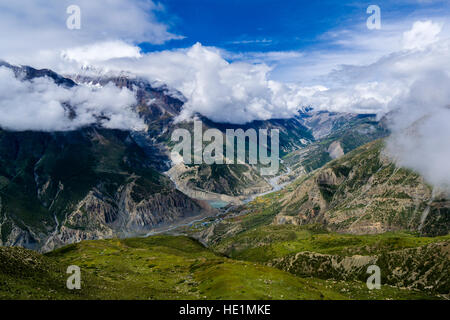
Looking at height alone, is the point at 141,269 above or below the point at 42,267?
below
